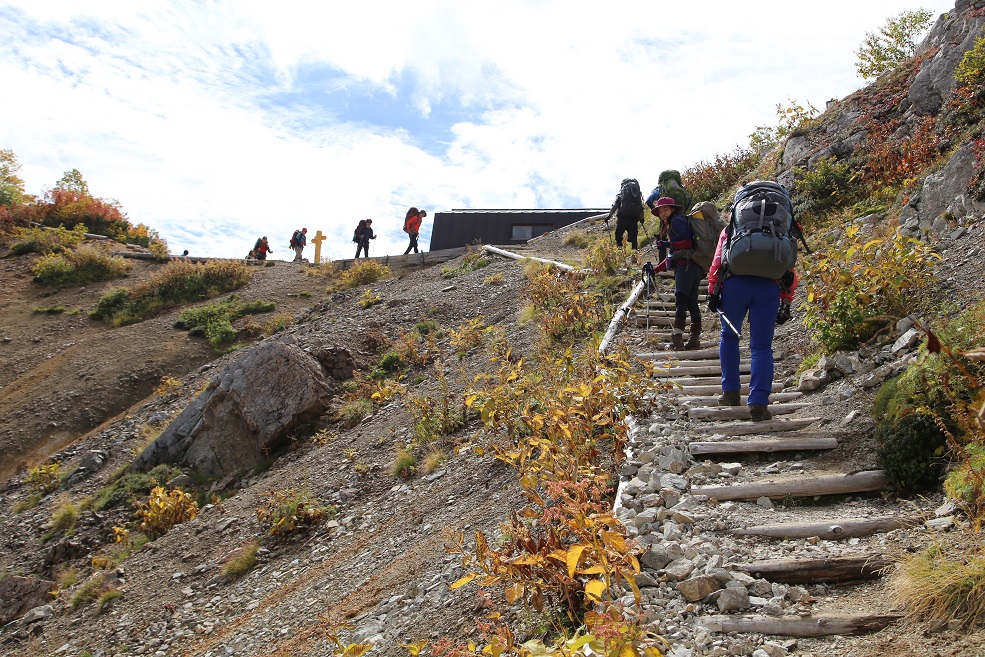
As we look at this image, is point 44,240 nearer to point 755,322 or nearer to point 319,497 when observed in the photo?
point 319,497

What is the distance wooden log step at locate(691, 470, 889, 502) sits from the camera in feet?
14.0

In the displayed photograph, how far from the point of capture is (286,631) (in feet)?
17.9

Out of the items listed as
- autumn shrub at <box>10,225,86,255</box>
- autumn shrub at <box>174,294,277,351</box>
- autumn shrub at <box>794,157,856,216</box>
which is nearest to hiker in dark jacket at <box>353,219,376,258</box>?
autumn shrub at <box>174,294,277,351</box>

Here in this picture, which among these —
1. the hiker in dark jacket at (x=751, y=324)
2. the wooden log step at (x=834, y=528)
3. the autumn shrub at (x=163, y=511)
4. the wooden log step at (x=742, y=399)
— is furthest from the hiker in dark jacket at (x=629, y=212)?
the wooden log step at (x=834, y=528)

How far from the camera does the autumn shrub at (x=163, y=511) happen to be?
916cm

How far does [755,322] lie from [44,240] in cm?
2647

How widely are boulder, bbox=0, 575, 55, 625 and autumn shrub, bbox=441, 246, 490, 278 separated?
11825 mm

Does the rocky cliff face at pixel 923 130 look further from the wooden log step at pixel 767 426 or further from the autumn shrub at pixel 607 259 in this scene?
the wooden log step at pixel 767 426

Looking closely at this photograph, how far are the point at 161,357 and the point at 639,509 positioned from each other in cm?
1543

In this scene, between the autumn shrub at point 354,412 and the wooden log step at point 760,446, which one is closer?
the wooden log step at point 760,446

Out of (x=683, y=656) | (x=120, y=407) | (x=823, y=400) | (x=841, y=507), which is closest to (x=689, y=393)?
(x=823, y=400)

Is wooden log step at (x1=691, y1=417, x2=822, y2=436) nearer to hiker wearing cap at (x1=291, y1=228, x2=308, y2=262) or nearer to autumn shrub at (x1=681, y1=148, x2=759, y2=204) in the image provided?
autumn shrub at (x1=681, y1=148, x2=759, y2=204)

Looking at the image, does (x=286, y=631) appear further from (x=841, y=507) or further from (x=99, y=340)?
(x=99, y=340)

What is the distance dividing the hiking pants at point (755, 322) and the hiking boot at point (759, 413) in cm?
3
